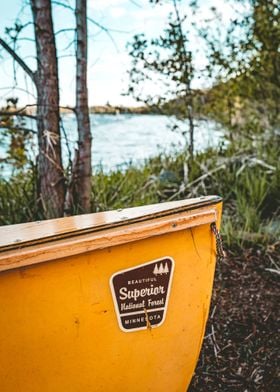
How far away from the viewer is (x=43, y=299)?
140cm

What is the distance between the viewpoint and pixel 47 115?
2.84m

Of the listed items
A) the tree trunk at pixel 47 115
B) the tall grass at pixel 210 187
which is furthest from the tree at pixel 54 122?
the tall grass at pixel 210 187

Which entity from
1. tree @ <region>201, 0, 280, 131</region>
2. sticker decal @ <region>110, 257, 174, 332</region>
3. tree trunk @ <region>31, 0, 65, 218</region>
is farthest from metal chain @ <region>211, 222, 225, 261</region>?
tree @ <region>201, 0, 280, 131</region>

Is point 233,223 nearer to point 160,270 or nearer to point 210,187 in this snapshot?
point 210,187

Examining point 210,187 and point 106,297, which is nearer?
point 106,297

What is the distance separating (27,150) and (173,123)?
2191 mm

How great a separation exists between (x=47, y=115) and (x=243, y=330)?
5.10 feet

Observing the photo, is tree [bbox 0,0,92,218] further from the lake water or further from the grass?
the lake water

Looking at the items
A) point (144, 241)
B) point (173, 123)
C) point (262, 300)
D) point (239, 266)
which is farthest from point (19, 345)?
point (173, 123)

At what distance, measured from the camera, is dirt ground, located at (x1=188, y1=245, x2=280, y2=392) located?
2.05m

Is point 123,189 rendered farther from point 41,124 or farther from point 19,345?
point 19,345

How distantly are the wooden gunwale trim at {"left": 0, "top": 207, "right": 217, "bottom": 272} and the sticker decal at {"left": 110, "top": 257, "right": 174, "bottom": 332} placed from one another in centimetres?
11

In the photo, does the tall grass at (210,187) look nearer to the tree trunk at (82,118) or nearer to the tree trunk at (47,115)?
the tree trunk at (47,115)

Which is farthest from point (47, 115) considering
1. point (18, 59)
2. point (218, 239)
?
point (218, 239)
